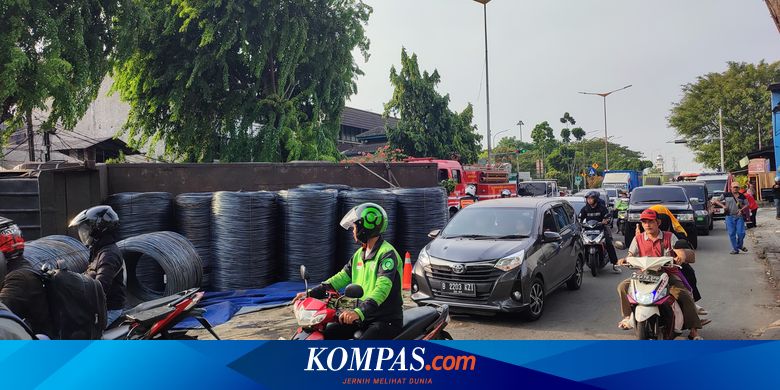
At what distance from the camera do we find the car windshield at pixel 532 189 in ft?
84.4

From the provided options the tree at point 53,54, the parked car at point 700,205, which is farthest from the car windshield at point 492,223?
the tree at point 53,54

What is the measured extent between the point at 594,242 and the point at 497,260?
180 inches

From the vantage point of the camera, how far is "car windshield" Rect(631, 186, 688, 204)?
15477 mm

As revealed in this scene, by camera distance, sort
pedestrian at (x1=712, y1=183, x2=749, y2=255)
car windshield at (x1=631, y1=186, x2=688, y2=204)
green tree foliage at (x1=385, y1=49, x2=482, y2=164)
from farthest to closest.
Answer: green tree foliage at (x1=385, y1=49, x2=482, y2=164) < car windshield at (x1=631, y1=186, x2=688, y2=204) < pedestrian at (x1=712, y1=183, x2=749, y2=255)

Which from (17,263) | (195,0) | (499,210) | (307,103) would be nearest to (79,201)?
(17,263)

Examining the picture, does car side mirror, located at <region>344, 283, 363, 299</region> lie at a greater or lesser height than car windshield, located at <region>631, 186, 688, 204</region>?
lesser

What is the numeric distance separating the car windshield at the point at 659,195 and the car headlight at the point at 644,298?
11.4m

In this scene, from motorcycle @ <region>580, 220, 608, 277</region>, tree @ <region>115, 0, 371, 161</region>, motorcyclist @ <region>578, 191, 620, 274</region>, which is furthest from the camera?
tree @ <region>115, 0, 371, 161</region>

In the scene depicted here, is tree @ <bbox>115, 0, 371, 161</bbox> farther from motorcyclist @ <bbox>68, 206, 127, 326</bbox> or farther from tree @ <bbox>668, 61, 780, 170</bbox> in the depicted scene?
tree @ <bbox>668, 61, 780, 170</bbox>

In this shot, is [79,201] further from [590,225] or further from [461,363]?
[590,225]

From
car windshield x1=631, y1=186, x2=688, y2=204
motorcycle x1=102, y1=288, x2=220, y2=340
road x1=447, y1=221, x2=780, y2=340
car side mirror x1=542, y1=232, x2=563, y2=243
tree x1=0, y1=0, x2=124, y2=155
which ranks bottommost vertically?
road x1=447, y1=221, x2=780, y2=340

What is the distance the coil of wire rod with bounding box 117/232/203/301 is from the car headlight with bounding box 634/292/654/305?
5.89m

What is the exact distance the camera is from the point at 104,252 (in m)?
4.34

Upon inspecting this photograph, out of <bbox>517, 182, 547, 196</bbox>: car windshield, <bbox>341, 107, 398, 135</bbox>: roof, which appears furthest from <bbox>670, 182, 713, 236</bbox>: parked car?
<bbox>341, 107, 398, 135</bbox>: roof
